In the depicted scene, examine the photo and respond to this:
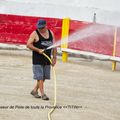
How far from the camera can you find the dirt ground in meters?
8.63

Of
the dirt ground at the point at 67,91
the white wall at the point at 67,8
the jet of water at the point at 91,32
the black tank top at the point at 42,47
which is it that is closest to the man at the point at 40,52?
the black tank top at the point at 42,47

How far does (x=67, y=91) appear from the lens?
10766 mm

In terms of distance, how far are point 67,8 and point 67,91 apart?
35.6 feet

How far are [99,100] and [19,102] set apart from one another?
1.59 m

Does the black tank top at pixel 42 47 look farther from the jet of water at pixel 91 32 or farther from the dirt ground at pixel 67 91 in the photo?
the jet of water at pixel 91 32

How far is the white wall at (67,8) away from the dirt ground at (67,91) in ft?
17.1

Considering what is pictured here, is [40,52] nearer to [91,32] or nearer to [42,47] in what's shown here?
[42,47]

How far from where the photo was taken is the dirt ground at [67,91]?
8.63 metres

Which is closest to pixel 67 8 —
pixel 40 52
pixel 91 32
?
pixel 91 32

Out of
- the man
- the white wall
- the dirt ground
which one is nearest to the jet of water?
the dirt ground

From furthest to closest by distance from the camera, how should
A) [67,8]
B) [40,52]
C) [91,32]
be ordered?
[67,8], [91,32], [40,52]

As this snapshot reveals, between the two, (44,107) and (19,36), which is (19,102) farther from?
(19,36)

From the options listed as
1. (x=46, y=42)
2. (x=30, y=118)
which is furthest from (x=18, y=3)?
(x=30, y=118)

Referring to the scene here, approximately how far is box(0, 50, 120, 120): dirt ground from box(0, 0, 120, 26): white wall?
521 cm
